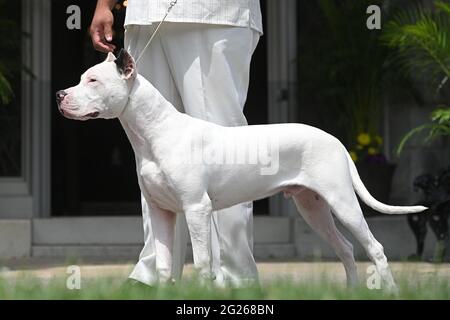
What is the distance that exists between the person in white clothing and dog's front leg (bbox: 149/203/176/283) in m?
0.25

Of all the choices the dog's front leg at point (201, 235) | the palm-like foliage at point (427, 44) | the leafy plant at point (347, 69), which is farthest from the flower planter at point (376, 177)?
the dog's front leg at point (201, 235)

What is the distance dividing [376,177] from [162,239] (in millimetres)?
3945

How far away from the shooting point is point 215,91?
5.25 m

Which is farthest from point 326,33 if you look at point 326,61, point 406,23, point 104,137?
point 104,137

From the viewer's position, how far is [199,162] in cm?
466

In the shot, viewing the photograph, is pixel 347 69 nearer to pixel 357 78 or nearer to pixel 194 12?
pixel 357 78

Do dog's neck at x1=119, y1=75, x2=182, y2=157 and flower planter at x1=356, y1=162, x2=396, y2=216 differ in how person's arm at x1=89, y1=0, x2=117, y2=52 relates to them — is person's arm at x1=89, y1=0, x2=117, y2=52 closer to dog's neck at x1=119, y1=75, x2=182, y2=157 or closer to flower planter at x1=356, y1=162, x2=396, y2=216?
dog's neck at x1=119, y1=75, x2=182, y2=157

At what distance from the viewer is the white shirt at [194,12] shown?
5.09 m

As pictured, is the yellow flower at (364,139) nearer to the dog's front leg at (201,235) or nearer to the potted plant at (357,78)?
the potted plant at (357,78)

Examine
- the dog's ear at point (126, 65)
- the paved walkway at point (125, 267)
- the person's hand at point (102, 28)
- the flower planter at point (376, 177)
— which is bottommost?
the paved walkway at point (125, 267)

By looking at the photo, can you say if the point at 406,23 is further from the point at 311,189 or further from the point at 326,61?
the point at 311,189

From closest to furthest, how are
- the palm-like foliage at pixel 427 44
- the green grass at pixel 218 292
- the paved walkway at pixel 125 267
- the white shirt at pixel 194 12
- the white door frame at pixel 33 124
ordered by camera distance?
1. the green grass at pixel 218 292
2. the white shirt at pixel 194 12
3. the paved walkway at pixel 125 267
4. the palm-like foliage at pixel 427 44
5. the white door frame at pixel 33 124

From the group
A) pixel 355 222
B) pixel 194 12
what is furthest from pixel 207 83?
pixel 355 222

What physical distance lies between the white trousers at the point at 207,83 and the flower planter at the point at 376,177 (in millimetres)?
3267
